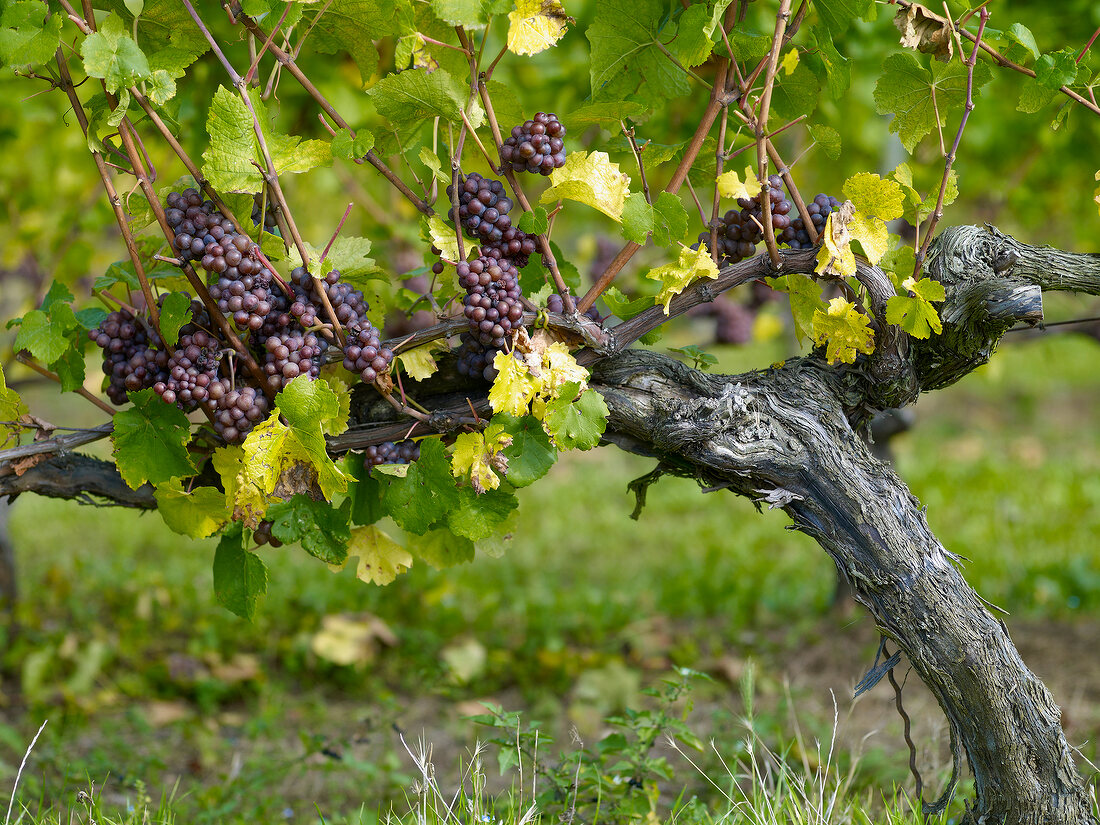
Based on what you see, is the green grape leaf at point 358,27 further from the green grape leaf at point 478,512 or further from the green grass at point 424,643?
the green grass at point 424,643

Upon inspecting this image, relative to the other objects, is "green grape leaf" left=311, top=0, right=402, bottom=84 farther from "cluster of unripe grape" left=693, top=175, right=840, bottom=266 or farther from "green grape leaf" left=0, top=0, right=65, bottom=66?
"cluster of unripe grape" left=693, top=175, right=840, bottom=266

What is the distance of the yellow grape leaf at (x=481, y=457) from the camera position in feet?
4.98

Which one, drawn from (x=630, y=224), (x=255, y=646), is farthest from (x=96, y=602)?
(x=630, y=224)

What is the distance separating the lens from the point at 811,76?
1.72 m

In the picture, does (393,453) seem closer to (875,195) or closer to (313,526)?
(313,526)

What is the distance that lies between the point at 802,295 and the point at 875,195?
241mm

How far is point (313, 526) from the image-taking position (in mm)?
1587

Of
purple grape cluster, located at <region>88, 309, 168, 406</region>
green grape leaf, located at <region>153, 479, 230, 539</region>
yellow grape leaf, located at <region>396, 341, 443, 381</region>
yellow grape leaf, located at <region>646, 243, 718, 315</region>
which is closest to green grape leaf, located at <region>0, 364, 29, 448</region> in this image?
purple grape cluster, located at <region>88, 309, 168, 406</region>

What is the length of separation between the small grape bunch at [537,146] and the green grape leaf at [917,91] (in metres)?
0.64

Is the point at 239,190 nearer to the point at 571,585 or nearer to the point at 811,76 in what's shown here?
the point at 811,76

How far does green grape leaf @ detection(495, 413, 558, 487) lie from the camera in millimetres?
1527

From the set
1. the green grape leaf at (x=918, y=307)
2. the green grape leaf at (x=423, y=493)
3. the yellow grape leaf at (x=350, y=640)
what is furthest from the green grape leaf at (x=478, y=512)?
the yellow grape leaf at (x=350, y=640)

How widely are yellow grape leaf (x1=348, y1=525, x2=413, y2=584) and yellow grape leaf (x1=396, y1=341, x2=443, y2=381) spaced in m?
0.34

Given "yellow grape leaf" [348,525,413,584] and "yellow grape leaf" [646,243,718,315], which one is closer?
"yellow grape leaf" [646,243,718,315]
